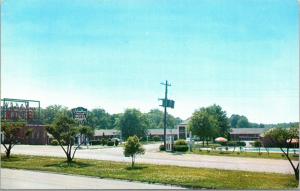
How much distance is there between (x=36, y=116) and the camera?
2004 inches

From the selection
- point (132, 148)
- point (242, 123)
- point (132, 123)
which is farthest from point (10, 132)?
point (242, 123)

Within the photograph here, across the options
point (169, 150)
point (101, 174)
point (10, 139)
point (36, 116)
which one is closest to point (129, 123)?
point (36, 116)

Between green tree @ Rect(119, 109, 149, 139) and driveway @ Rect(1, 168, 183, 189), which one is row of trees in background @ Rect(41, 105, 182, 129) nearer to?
green tree @ Rect(119, 109, 149, 139)

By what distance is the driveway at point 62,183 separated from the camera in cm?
1387

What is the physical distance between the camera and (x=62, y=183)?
14.8m

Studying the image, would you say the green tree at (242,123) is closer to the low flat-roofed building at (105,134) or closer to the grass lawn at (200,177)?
the low flat-roofed building at (105,134)

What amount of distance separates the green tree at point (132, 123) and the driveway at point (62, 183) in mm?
43461

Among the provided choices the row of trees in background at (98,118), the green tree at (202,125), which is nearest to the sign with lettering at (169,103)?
the green tree at (202,125)

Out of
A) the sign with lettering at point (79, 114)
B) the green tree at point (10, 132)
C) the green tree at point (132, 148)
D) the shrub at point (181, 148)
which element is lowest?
the shrub at point (181, 148)

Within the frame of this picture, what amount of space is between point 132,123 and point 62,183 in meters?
46.4

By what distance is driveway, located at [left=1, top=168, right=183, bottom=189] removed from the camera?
13.9 m

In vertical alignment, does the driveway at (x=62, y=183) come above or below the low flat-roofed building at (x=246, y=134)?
below

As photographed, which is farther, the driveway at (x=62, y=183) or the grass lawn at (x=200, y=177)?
the grass lawn at (x=200, y=177)

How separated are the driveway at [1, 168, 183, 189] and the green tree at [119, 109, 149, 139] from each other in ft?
143
